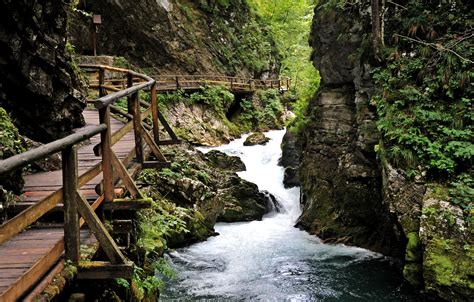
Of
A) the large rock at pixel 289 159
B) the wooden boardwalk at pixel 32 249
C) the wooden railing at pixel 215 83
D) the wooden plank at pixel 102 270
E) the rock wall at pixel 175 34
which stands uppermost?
the rock wall at pixel 175 34

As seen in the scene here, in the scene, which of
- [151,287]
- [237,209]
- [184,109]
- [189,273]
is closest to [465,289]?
Result: [151,287]

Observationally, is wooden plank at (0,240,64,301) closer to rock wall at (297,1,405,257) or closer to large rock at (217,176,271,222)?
rock wall at (297,1,405,257)

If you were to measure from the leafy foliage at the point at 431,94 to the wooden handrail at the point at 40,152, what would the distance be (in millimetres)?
7232

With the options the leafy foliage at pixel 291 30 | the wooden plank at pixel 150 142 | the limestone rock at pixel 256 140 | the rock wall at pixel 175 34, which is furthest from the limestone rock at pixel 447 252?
the leafy foliage at pixel 291 30

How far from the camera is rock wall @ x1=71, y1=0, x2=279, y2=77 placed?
2297cm

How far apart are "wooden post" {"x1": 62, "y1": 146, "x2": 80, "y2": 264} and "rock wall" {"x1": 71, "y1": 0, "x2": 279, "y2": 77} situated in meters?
19.8

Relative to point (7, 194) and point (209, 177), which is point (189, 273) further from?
point (7, 194)

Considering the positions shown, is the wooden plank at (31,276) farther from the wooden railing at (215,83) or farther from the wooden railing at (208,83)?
the wooden railing at (215,83)

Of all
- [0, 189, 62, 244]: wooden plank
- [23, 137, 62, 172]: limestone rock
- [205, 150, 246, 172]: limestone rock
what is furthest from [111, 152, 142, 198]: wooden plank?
[205, 150, 246, 172]: limestone rock

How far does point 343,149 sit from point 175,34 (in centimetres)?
1497

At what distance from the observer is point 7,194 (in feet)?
13.9

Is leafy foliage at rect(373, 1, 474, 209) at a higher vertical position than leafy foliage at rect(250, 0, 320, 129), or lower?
lower

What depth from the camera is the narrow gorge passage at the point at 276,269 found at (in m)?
9.64

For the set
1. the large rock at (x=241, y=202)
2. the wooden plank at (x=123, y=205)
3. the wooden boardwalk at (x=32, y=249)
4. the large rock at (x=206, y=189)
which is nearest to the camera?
the wooden boardwalk at (x=32, y=249)
